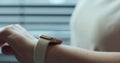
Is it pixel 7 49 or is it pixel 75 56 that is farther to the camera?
pixel 7 49

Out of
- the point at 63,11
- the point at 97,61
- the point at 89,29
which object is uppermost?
the point at 63,11

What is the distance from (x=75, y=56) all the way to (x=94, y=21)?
233 mm

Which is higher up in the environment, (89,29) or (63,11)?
(63,11)

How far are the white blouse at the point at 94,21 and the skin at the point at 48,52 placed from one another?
0.54 feet

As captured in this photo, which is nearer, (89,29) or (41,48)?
(41,48)

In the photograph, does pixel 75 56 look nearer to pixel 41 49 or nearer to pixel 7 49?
pixel 41 49

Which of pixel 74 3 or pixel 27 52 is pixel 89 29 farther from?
pixel 74 3

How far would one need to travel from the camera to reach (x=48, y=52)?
0.61m

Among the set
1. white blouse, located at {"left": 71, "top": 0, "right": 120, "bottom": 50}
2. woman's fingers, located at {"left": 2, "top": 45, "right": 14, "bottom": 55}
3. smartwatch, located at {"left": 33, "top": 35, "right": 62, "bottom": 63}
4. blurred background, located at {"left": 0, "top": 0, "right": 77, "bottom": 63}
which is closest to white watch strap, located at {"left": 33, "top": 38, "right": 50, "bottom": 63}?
smartwatch, located at {"left": 33, "top": 35, "right": 62, "bottom": 63}

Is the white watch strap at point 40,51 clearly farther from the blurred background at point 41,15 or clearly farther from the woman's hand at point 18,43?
the blurred background at point 41,15

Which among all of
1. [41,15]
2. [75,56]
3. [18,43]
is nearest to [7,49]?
[18,43]

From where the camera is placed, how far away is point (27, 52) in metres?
0.64

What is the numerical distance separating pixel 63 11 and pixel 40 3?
0.12 meters

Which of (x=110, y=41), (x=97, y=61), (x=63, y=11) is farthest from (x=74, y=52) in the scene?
(x=63, y=11)
